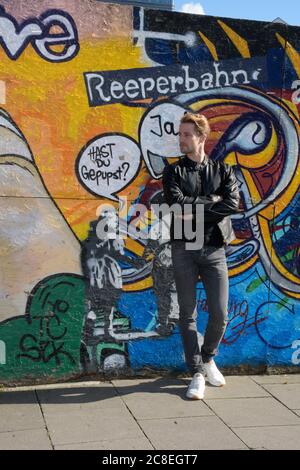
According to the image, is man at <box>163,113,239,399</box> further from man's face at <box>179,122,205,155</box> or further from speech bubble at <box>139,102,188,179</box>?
speech bubble at <box>139,102,188,179</box>

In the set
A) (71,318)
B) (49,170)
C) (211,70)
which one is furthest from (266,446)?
(211,70)

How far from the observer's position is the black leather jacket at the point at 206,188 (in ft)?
14.3

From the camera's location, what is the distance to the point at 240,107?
16.1 ft

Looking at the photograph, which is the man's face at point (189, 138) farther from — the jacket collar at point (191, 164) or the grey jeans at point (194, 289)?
the grey jeans at point (194, 289)

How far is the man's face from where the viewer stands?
4367 mm

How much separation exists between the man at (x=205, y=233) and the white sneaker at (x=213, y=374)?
0.44 feet

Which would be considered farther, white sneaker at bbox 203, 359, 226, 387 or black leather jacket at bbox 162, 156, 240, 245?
white sneaker at bbox 203, 359, 226, 387

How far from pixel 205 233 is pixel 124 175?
0.80m

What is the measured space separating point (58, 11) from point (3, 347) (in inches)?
97.3

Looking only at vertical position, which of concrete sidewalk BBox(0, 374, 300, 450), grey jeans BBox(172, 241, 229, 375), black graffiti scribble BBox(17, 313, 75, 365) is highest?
grey jeans BBox(172, 241, 229, 375)

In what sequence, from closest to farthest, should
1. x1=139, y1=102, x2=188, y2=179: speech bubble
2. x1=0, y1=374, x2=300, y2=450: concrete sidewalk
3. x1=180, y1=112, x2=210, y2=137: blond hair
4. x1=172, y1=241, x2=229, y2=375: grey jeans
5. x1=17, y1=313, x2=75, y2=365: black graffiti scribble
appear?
x1=0, y1=374, x2=300, y2=450: concrete sidewalk
x1=180, y1=112, x2=210, y2=137: blond hair
x1=172, y1=241, x2=229, y2=375: grey jeans
x1=17, y1=313, x2=75, y2=365: black graffiti scribble
x1=139, y1=102, x2=188, y2=179: speech bubble

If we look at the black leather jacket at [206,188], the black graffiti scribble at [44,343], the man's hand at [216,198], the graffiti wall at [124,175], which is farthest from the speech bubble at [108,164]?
the black graffiti scribble at [44,343]

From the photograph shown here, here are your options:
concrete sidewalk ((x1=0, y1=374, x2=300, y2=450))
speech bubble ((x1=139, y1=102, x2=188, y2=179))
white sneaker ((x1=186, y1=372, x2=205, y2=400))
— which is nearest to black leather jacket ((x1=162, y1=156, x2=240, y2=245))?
speech bubble ((x1=139, y1=102, x2=188, y2=179))

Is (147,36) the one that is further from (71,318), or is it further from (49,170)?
(71,318)
